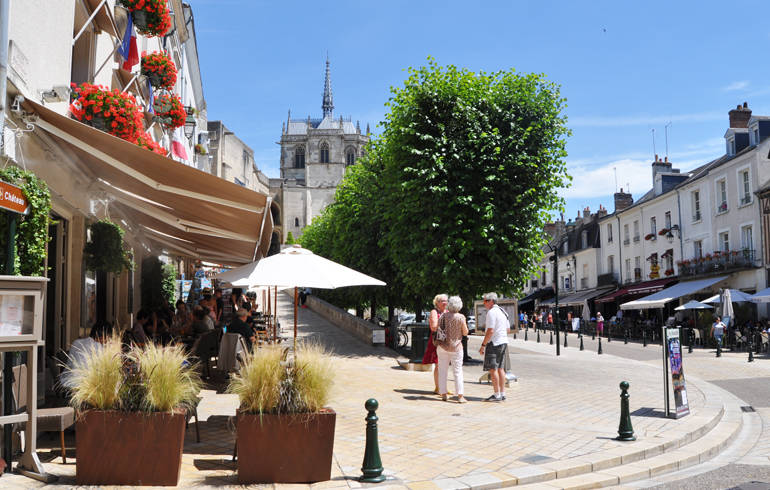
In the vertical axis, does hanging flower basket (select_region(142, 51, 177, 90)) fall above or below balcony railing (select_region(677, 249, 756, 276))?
above

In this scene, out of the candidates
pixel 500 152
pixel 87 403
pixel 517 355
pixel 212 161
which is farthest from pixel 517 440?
pixel 212 161

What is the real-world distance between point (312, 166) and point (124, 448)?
107941 mm

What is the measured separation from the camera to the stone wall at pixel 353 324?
761 inches

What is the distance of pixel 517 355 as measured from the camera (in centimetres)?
→ 2022

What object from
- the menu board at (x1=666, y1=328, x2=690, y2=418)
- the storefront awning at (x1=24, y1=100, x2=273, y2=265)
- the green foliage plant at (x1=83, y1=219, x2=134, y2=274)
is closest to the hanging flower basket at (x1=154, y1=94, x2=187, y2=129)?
the storefront awning at (x1=24, y1=100, x2=273, y2=265)

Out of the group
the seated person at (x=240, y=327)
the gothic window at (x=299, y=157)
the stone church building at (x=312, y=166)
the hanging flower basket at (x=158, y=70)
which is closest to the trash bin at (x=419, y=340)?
the seated person at (x=240, y=327)

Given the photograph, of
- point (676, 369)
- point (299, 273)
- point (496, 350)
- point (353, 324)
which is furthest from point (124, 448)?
point (353, 324)

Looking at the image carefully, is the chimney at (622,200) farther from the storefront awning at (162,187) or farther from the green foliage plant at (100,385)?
the green foliage plant at (100,385)

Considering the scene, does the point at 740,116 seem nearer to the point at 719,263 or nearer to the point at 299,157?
the point at 719,263

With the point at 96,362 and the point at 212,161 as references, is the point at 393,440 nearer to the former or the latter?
the point at 96,362

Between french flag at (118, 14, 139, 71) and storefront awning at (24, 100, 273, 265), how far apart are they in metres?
2.94

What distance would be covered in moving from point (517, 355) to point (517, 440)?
44.6 feet

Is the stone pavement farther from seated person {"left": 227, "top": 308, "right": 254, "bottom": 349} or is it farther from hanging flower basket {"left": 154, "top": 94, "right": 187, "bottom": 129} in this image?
hanging flower basket {"left": 154, "top": 94, "right": 187, "bottom": 129}

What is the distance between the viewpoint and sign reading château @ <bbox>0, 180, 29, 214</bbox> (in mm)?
5016
